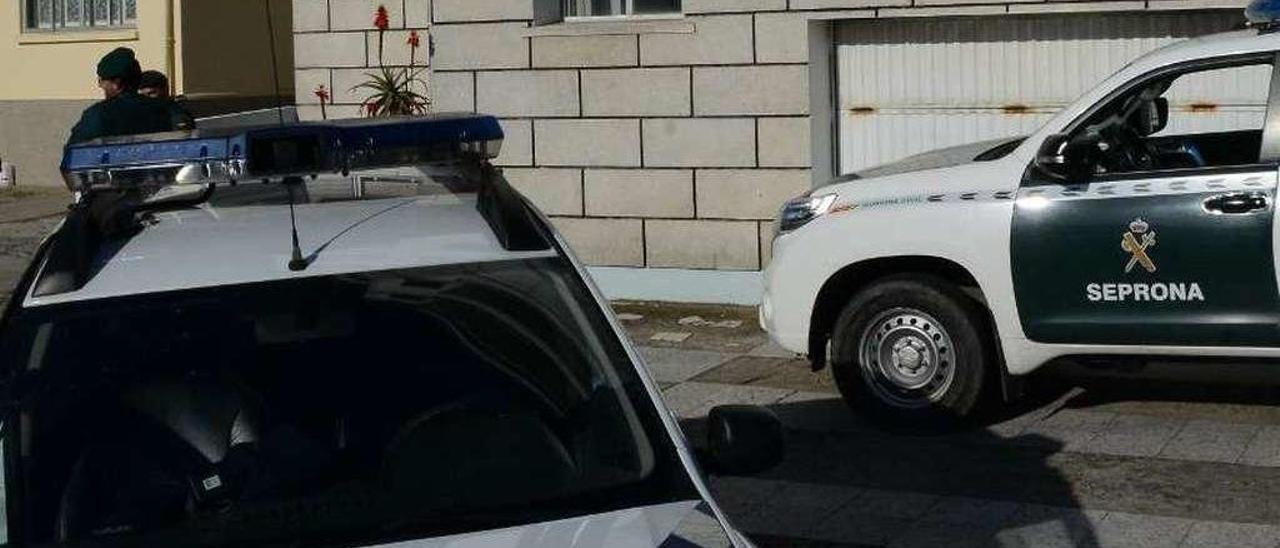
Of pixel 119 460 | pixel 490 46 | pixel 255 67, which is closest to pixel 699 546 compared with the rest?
pixel 119 460

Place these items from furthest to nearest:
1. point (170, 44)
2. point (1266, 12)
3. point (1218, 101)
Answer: point (170, 44) < point (1218, 101) < point (1266, 12)

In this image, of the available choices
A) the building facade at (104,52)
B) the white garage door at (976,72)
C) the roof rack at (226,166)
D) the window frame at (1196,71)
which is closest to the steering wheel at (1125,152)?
the window frame at (1196,71)

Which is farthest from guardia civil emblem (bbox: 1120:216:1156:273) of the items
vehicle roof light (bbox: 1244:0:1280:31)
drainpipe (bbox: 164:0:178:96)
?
drainpipe (bbox: 164:0:178:96)

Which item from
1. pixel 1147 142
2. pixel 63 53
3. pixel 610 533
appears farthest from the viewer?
pixel 63 53

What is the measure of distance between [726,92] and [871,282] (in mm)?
3786

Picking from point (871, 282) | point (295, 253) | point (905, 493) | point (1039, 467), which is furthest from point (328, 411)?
point (871, 282)

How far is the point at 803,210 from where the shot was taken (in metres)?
9.57

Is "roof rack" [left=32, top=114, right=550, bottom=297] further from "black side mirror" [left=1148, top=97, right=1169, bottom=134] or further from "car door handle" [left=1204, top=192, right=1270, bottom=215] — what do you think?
"black side mirror" [left=1148, top=97, right=1169, bottom=134]

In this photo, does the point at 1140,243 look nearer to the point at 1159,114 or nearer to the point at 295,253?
the point at 1159,114

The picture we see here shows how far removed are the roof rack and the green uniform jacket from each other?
4.67m

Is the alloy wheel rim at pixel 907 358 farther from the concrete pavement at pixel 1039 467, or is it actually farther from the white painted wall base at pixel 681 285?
the white painted wall base at pixel 681 285

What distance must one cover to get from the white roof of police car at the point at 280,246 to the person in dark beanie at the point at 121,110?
15.7ft

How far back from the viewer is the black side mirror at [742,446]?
15.0 feet

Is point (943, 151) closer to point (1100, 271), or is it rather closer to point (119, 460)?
point (1100, 271)
